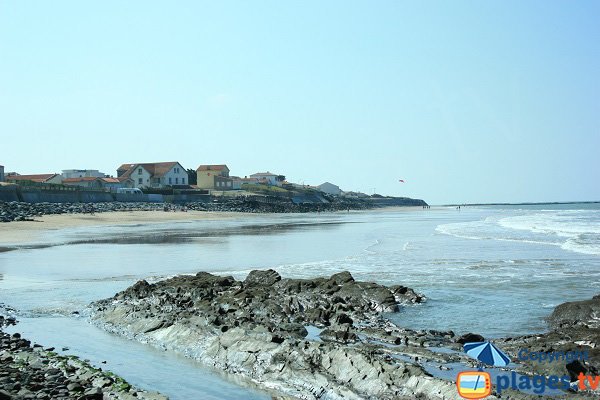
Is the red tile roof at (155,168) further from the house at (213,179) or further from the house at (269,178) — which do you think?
the house at (269,178)

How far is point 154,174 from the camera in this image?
11575 cm

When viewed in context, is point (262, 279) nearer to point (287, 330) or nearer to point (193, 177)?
point (287, 330)

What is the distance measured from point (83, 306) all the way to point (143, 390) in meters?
8.79

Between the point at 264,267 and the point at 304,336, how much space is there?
13.8 meters

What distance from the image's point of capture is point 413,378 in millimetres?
9484

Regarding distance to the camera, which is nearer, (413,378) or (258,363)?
(413,378)

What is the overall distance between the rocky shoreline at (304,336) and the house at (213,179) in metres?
114

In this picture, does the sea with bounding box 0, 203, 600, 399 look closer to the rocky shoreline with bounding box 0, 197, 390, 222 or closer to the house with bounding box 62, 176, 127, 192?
the rocky shoreline with bounding box 0, 197, 390, 222

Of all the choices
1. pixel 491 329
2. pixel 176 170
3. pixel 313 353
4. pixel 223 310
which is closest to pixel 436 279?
pixel 491 329

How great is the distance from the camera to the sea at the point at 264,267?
41.2 feet

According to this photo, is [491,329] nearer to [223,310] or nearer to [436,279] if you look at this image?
[223,310]

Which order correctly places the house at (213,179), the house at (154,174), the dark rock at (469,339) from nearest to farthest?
the dark rock at (469,339) < the house at (154,174) < the house at (213,179)

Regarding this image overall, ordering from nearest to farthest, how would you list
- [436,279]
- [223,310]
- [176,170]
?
[223,310], [436,279], [176,170]

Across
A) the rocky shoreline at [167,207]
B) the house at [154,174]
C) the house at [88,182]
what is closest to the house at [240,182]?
the rocky shoreline at [167,207]
